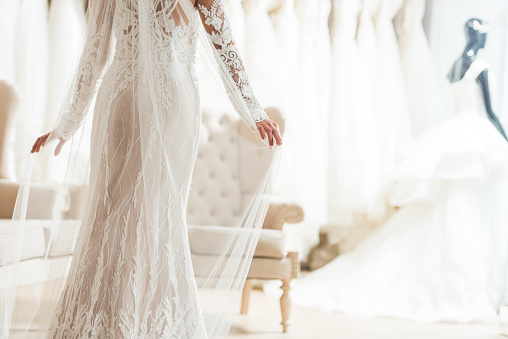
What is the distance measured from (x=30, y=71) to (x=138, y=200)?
2.61 metres

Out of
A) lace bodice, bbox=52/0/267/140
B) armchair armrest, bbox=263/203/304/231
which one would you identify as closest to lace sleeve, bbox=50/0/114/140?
lace bodice, bbox=52/0/267/140

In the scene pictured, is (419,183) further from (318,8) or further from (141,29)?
(141,29)

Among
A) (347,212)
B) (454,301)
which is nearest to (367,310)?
(454,301)

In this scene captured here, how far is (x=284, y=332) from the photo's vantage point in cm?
285

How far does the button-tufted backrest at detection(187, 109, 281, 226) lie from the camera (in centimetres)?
199

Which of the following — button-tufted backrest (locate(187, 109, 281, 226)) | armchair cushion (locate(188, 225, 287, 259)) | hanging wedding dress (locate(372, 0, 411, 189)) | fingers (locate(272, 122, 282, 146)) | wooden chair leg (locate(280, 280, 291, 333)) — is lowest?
wooden chair leg (locate(280, 280, 291, 333))

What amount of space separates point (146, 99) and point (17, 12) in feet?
8.97

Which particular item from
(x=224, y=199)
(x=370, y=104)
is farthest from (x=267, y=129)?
(x=370, y=104)

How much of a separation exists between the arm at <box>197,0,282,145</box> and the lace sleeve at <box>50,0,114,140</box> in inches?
11.4

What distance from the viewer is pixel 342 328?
2.97 m

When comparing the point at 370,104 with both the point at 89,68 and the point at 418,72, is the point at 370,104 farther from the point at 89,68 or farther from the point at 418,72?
the point at 89,68

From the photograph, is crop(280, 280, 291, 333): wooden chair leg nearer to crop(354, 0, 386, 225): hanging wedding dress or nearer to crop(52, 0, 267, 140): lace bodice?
crop(52, 0, 267, 140): lace bodice

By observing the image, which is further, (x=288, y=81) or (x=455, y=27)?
(x=455, y=27)

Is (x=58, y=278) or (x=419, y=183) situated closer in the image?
(x=58, y=278)
